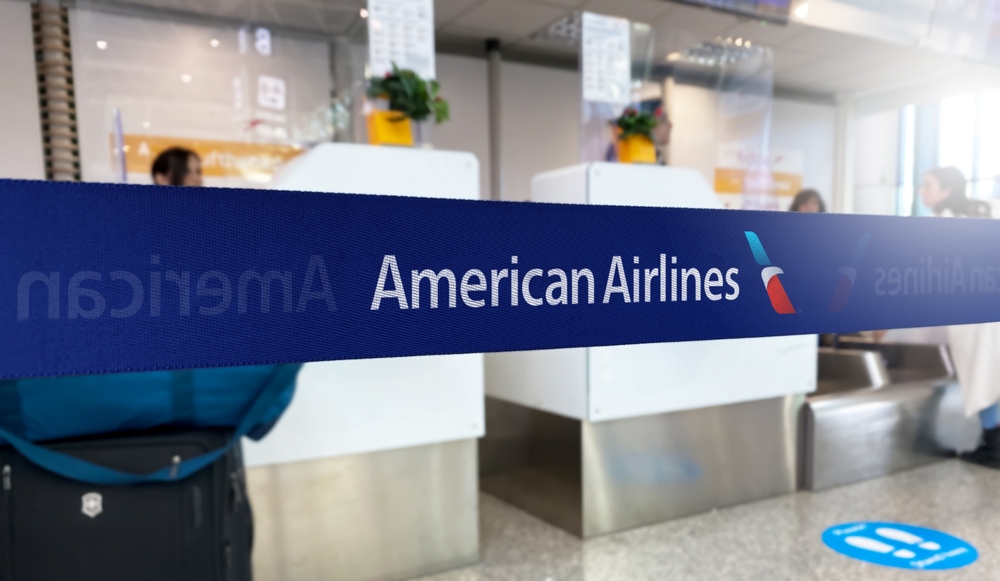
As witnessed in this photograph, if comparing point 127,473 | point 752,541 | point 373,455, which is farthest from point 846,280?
Result: point 752,541

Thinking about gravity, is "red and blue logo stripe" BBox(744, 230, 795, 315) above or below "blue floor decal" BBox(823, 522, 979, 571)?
above

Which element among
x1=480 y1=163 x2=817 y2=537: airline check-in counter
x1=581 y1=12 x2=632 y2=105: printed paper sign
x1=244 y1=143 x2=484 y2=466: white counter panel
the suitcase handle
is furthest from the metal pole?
the suitcase handle

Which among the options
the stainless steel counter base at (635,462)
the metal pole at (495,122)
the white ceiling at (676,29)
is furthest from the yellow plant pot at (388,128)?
the metal pole at (495,122)

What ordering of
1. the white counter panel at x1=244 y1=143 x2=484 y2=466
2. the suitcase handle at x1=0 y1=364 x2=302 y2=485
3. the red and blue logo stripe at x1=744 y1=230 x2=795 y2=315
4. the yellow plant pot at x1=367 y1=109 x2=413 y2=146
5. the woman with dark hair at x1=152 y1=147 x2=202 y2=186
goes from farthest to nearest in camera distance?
the woman with dark hair at x1=152 y1=147 x2=202 y2=186
the yellow plant pot at x1=367 y1=109 x2=413 y2=146
the white counter panel at x1=244 y1=143 x2=484 y2=466
the suitcase handle at x1=0 y1=364 x2=302 y2=485
the red and blue logo stripe at x1=744 y1=230 x2=795 y2=315

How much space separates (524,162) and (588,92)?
3.03m

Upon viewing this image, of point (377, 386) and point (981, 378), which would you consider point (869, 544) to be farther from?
point (377, 386)

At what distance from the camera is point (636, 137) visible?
2.39 meters

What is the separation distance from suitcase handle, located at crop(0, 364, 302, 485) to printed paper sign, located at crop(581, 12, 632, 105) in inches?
64.8

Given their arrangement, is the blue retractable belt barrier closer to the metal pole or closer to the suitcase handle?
the suitcase handle

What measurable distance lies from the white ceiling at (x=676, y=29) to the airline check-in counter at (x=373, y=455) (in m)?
0.71

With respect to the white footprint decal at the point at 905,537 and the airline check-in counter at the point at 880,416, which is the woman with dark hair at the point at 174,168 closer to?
the airline check-in counter at the point at 880,416

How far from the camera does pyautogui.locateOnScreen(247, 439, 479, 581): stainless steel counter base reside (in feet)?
6.01

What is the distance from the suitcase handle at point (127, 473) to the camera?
47.2 inches

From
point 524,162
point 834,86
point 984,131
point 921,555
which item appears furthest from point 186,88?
point 834,86
